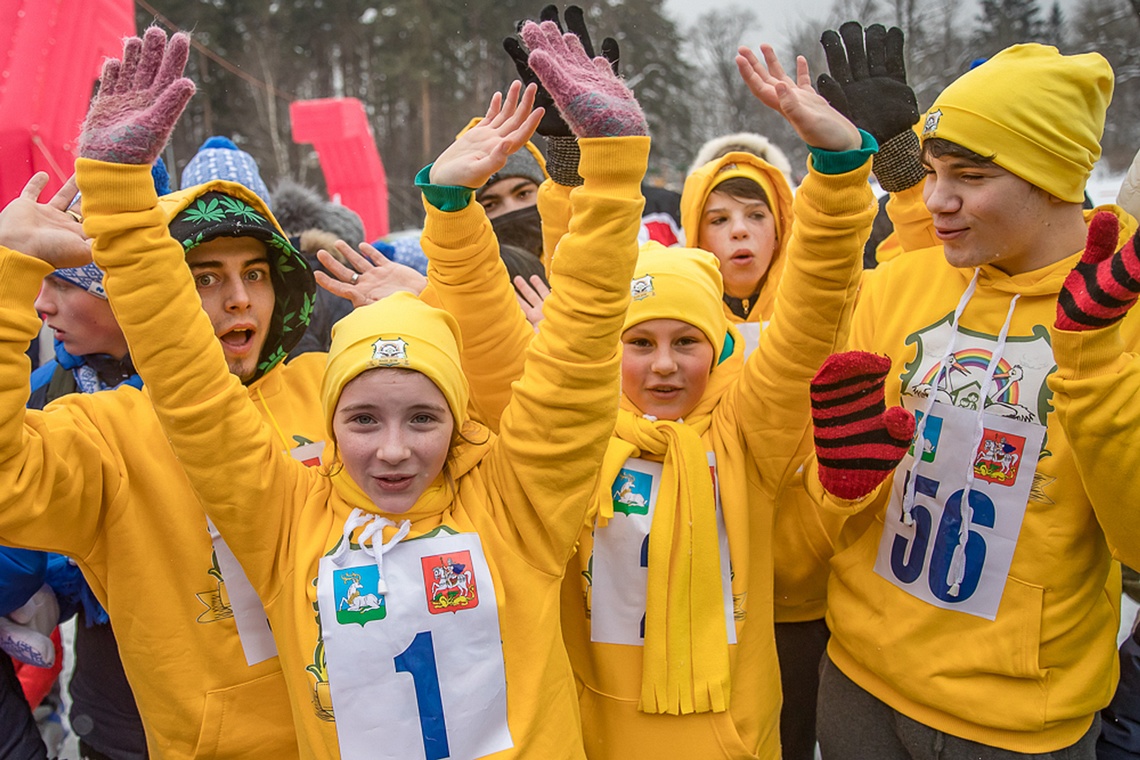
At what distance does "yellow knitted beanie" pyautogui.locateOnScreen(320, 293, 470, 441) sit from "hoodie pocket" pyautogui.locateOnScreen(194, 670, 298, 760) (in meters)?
0.60

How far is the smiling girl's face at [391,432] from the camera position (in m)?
1.69

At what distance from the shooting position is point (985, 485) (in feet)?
6.21

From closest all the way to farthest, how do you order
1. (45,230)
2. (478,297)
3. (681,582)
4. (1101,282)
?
(1101,282) → (45,230) → (681,582) → (478,297)

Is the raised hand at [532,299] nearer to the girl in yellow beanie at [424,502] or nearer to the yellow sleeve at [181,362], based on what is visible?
the girl in yellow beanie at [424,502]

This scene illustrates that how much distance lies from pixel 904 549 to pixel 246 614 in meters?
1.57

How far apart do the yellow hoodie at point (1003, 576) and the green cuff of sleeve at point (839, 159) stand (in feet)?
1.60

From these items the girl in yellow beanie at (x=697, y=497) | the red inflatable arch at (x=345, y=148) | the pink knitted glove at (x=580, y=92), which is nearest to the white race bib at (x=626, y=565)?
the girl in yellow beanie at (x=697, y=497)

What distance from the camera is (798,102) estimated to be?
1747 mm

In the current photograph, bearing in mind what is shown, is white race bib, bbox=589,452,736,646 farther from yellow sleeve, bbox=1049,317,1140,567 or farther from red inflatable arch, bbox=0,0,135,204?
red inflatable arch, bbox=0,0,135,204

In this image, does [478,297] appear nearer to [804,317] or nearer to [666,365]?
[666,365]

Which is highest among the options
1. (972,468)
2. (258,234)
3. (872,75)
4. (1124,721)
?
(872,75)

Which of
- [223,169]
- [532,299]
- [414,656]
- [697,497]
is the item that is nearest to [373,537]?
[414,656]

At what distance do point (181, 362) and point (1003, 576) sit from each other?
1.81 m

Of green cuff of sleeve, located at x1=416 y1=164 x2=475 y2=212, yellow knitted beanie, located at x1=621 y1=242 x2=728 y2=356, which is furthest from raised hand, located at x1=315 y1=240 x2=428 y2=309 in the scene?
yellow knitted beanie, located at x1=621 y1=242 x2=728 y2=356
